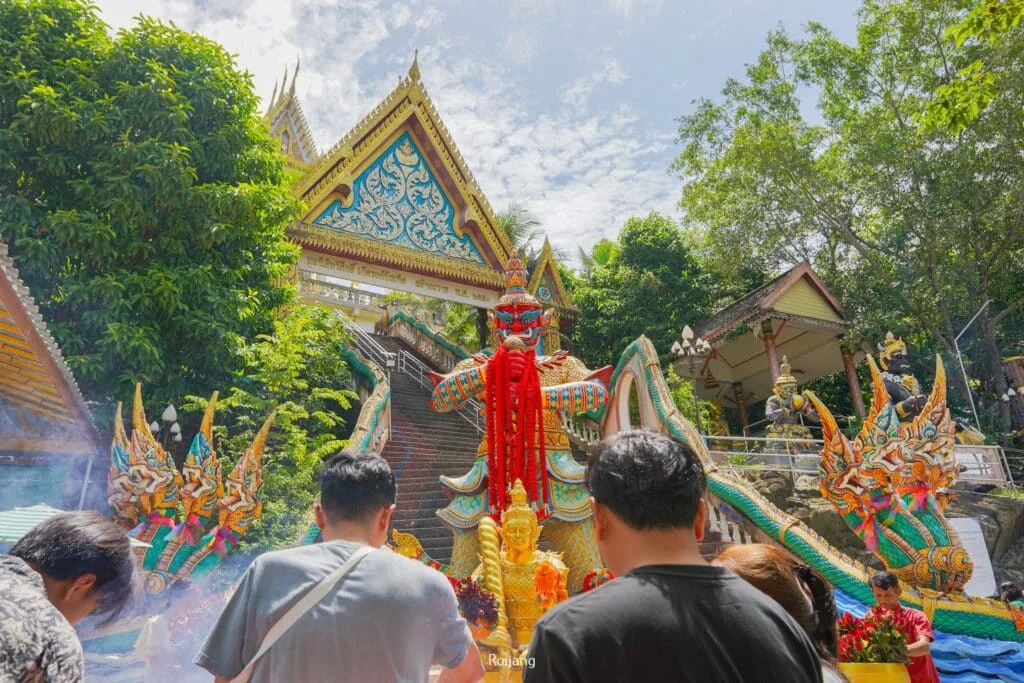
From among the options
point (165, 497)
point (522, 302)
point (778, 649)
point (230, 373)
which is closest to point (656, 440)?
point (778, 649)

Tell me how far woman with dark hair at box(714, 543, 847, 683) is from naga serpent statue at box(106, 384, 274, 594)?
5.97m

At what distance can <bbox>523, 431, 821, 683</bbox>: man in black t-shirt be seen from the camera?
108cm

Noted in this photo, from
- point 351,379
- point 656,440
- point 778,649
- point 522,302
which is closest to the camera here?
point 778,649

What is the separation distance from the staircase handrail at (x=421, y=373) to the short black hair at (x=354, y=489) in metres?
11.4

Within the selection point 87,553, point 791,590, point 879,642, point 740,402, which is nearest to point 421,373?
point 740,402

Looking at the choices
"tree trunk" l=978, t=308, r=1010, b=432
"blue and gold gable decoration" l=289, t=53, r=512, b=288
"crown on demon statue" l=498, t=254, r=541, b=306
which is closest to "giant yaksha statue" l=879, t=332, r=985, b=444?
"tree trunk" l=978, t=308, r=1010, b=432

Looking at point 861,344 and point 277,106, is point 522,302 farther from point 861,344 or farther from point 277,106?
point 277,106

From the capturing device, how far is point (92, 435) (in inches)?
286

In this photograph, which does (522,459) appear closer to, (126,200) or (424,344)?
(126,200)

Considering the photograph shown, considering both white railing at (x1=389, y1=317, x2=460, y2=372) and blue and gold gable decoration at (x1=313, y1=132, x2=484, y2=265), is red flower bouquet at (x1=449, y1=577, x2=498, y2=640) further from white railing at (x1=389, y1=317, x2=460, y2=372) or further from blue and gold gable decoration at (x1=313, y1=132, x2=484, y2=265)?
white railing at (x1=389, y1=317, x2=460, y2=372)

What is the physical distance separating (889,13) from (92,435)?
64.3 ft

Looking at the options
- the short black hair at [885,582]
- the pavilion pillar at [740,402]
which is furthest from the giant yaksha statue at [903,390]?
the pavilion pillar at [740,402]

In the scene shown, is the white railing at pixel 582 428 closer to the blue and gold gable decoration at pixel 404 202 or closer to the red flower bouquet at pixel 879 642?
the blue and gold gable decoration at pixel 404 202

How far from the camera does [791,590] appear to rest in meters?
1.51
